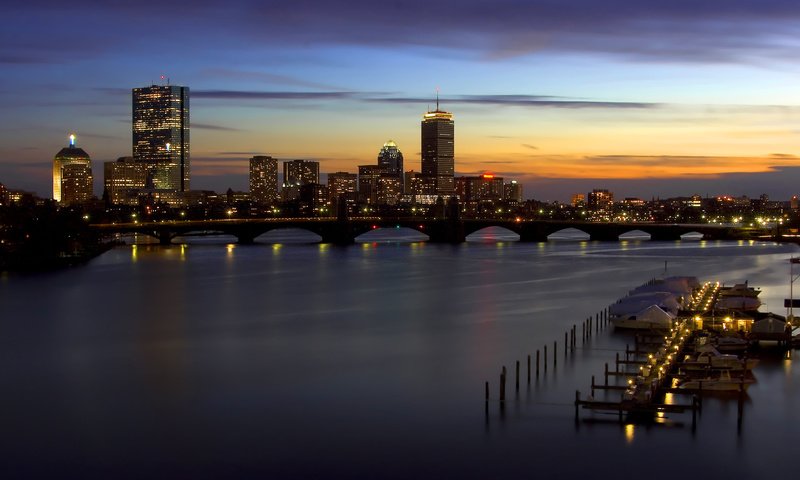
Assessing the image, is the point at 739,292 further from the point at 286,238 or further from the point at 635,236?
the point at 635,236

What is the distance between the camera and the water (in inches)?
876

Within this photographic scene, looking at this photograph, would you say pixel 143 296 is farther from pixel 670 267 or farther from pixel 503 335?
pixel 670 267

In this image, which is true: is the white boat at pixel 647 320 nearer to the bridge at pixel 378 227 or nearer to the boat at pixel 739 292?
the boat at pixel 739 292

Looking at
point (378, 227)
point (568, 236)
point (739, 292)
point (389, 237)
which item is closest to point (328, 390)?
point (739, 292)

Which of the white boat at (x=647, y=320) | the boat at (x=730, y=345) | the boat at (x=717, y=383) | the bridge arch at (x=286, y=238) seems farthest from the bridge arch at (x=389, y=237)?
the boat at (x=717, y=383)

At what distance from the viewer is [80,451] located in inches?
907

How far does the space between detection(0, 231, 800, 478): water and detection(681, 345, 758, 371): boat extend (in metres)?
0.93

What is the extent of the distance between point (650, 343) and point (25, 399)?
21.1m

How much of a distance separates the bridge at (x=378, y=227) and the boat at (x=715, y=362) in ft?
280

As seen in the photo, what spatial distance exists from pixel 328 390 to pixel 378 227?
301ft

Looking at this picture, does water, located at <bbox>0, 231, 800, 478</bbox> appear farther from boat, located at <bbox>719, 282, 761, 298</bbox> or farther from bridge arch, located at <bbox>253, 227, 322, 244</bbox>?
bridge arch, located at <bbox>253, 227, 322, 244</bbox>

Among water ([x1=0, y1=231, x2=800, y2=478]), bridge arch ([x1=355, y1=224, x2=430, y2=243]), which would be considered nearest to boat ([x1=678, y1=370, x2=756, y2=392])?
water ([x1=0, y1=231, x2=800, y2=478])

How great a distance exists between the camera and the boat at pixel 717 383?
26688mm

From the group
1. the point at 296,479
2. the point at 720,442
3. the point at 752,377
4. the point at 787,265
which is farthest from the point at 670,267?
the point at 296,479
